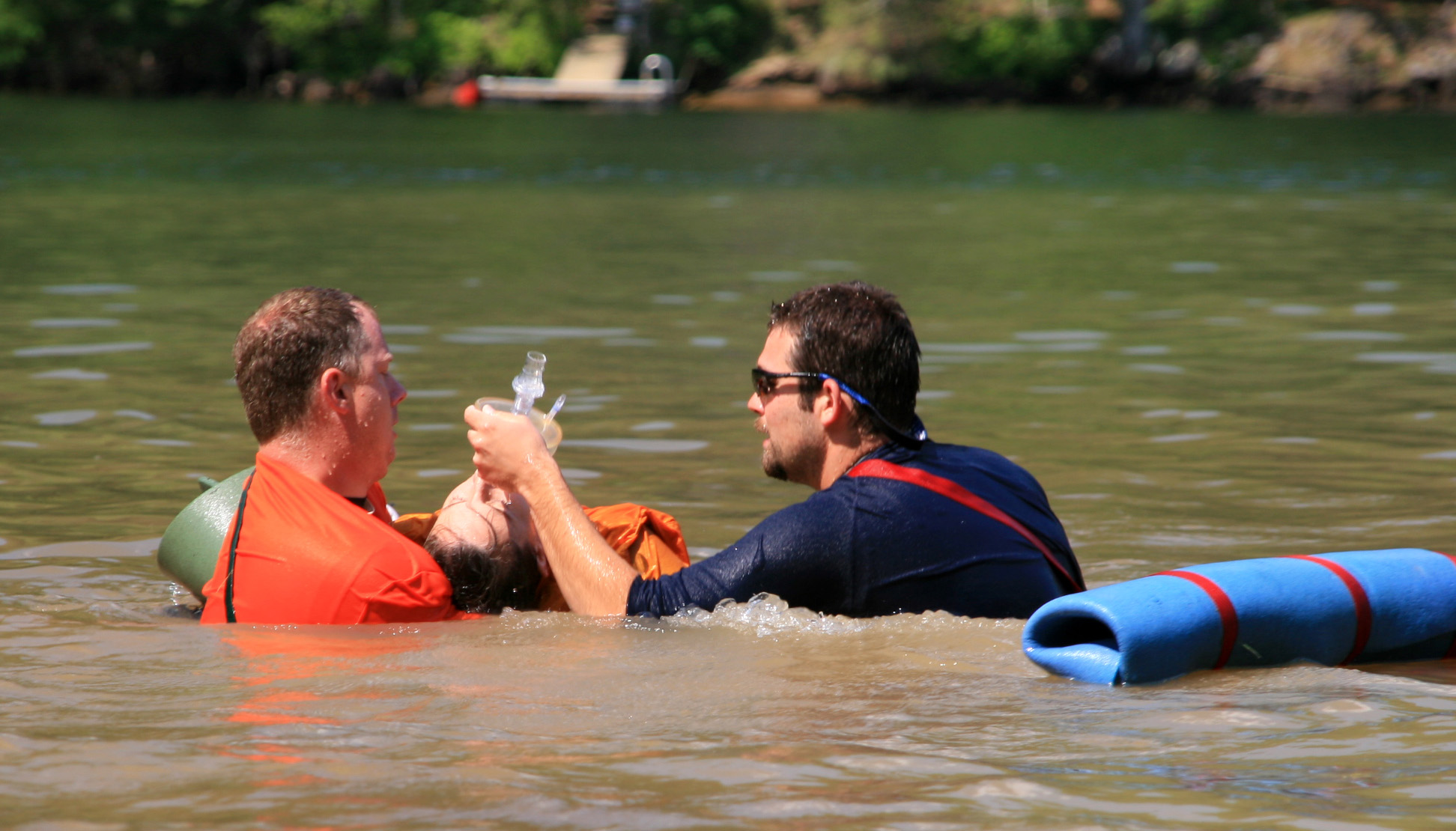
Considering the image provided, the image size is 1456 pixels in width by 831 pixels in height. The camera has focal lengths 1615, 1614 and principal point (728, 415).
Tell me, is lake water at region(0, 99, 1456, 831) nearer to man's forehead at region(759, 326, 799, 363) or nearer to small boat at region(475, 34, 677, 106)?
man's forehead at region(759, 326, 799, 363)

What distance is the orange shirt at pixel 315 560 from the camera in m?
4.37

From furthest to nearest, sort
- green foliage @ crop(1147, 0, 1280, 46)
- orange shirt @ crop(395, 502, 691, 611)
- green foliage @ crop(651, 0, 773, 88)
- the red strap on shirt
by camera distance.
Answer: green foliage @ crop(651, 0, 773, 88) → green foliage @ crop(1147, 0, 1280, 46) → orange shirt @ crop(395, 502, 691, 611) → the red strap on shirt

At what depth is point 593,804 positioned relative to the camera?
3199mm

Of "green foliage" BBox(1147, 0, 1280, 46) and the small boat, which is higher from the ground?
"green foliage" BBox(1147, 0, 1280, 46)

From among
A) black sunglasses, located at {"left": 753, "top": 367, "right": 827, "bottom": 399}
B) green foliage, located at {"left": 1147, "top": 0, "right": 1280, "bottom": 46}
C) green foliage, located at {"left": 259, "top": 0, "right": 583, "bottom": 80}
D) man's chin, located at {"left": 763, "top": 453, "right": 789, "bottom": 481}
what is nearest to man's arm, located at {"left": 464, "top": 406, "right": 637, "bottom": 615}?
man's chin, located at {"left": 763, "top": 453, "right": 789, "bottom": 481}

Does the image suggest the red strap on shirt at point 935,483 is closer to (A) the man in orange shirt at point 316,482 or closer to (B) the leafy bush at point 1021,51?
(A) the man in orange shirt at point 316,482

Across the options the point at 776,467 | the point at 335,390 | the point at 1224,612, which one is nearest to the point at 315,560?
the point at 335,390

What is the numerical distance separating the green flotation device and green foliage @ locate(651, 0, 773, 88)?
58510mm

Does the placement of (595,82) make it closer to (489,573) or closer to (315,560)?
(489,573)

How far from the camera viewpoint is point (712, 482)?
7.41 metres

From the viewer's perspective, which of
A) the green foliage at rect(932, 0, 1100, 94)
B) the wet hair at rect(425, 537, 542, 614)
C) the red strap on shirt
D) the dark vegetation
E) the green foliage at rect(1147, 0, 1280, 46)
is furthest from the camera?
the green foliage at rect(932, 0, 1100, 94)

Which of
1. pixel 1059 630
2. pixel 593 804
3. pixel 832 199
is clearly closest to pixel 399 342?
pixel 1059 630

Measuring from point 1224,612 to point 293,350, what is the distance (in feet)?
8.39

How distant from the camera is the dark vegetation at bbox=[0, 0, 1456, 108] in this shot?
2196 inches
